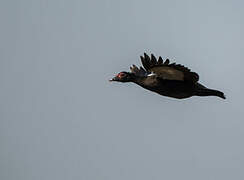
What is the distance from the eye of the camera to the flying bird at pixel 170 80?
29.8m

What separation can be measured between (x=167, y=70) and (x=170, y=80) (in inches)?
28.1

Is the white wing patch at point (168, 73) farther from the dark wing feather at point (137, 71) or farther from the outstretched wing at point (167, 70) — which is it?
the dark wing feather at point (137, 71)

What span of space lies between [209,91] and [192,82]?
35.9 inches

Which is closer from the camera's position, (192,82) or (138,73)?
(192,82)

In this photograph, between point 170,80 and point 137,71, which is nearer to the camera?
point 170,80

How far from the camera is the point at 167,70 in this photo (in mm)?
29922

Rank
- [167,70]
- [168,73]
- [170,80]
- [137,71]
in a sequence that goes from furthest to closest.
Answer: [137,71] → [170,80] → [168,73] → [167,70]

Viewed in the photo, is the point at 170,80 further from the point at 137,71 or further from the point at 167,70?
the point at 137,71

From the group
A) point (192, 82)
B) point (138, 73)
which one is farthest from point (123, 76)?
point (192, 82)

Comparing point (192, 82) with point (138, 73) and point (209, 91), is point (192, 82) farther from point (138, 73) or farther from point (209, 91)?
point (138, 73)

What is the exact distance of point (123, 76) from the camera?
1284 inches

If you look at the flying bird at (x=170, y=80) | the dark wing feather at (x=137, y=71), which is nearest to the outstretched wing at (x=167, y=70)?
the flying bird at (x=170, y=80)

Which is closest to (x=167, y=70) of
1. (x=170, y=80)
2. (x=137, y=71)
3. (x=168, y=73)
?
(x=168, y=73)

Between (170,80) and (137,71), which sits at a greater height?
(137,71)
